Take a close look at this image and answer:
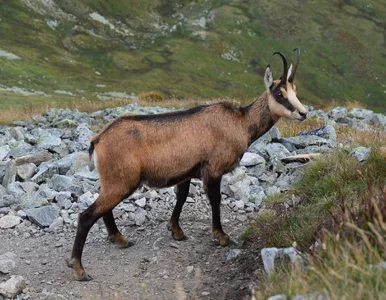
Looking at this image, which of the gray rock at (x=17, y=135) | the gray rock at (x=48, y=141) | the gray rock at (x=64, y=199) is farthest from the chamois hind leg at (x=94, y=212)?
the gray rock at (x=17, y=135)

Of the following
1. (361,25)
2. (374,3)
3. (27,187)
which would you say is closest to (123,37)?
(361,25)

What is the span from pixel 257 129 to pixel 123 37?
123 meters

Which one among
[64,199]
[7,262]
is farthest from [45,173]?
[7,262]

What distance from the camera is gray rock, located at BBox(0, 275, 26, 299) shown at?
271 inches

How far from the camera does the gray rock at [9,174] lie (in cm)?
1093

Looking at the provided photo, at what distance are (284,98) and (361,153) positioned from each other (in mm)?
2015

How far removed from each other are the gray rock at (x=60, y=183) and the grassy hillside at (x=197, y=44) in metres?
68.6

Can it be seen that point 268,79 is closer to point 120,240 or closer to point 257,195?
point 257,195

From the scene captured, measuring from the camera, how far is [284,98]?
8680mm

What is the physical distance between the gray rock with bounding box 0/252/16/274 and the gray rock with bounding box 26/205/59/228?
107 cm

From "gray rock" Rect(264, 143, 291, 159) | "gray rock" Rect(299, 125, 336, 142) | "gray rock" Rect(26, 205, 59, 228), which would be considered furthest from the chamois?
"gray rock" Rect(299, 125, 336, 142)

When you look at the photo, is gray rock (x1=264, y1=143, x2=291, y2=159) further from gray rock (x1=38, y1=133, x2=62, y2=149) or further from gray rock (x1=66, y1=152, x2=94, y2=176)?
gray rock (x1=38, y1=133, x2=62, y2=149)

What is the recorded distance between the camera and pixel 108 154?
25.3 feet

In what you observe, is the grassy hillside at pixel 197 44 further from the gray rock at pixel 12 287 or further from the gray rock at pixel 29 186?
the gray rock at pixel 12 287
